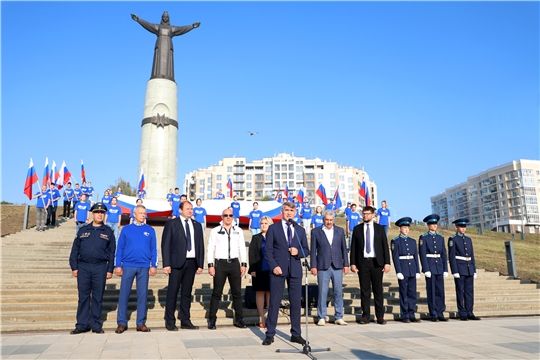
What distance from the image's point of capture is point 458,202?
14812 centimetres

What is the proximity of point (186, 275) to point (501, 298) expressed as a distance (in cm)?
808

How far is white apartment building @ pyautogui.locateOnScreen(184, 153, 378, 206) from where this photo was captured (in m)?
125

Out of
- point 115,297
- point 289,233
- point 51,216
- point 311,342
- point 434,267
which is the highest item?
point 51,216

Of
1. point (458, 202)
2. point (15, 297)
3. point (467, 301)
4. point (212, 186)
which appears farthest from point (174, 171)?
point (458, 202)

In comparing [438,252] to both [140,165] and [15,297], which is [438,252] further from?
[140,165]

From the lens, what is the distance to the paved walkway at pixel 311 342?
18.2 ft

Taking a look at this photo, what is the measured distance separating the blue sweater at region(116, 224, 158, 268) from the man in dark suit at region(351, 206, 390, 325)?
3.83 meters

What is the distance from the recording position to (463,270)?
31.6 feet

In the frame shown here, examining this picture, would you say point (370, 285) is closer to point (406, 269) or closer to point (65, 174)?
point (406, 269)

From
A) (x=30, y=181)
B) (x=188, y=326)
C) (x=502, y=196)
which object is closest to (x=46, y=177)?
(x=30, y=181)

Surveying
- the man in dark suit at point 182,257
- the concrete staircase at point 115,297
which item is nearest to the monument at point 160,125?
the concrete staircase at point 115,297

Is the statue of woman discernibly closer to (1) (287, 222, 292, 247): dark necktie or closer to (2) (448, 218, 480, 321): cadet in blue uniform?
(2) (448, 218, 480, 321): cadet in blue uniform

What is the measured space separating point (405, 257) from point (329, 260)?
184 cm

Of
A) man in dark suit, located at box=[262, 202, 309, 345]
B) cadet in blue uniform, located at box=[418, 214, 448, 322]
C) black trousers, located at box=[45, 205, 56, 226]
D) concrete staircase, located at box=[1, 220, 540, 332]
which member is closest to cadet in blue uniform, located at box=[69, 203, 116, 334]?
concrete staircase, located at box=[1, 220, 540, 332]
